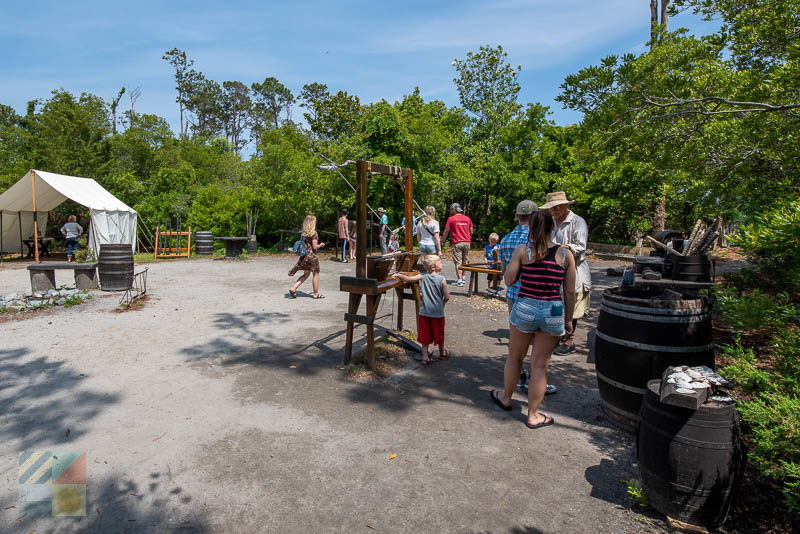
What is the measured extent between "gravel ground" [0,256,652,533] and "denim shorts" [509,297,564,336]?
2.85 ft

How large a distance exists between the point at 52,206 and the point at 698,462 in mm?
23460

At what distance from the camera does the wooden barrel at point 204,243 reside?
19.5 m

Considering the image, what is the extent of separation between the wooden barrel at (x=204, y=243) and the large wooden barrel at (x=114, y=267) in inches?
369

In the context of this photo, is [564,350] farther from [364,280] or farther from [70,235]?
[70,235]

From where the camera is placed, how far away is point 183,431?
3891 mm

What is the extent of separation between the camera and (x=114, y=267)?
403 inches

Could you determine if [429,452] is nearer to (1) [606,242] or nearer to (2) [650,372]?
(2) [650,372]

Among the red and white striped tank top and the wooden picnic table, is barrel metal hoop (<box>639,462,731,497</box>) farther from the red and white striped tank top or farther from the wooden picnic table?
the wooden picnic table

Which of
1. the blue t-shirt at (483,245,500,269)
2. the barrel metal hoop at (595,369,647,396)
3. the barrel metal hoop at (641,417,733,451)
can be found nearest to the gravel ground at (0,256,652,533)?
the barrel metal hoop at (595,369,647,396)

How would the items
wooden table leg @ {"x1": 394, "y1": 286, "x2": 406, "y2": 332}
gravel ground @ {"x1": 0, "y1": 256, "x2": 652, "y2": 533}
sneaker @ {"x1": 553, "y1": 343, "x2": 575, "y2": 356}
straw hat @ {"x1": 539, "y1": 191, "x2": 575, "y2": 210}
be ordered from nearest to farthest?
gravel ground @ {"x1": 0, "y1": 256, "x2": 652, "y2": 533} < straw hat @ {"x1": 539, "y1": 191, "x2": 575, "y2": 210} < sneaker @ {"x1": 553, "y1": 343, "x2": 575, "y2": 356} < wooden table leg @ {"x1": 394, "y1": 286, "x2": 406, "y2": 332}

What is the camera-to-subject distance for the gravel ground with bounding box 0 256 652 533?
2.84 meters

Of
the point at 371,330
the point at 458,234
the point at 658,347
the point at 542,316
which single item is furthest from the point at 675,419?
the point at 458,234

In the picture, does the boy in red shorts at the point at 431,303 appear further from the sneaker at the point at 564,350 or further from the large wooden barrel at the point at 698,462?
the large wooden barrel at the point at 698,462

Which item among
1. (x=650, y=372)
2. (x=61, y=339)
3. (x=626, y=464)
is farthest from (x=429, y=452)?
(x=61, y=339)
